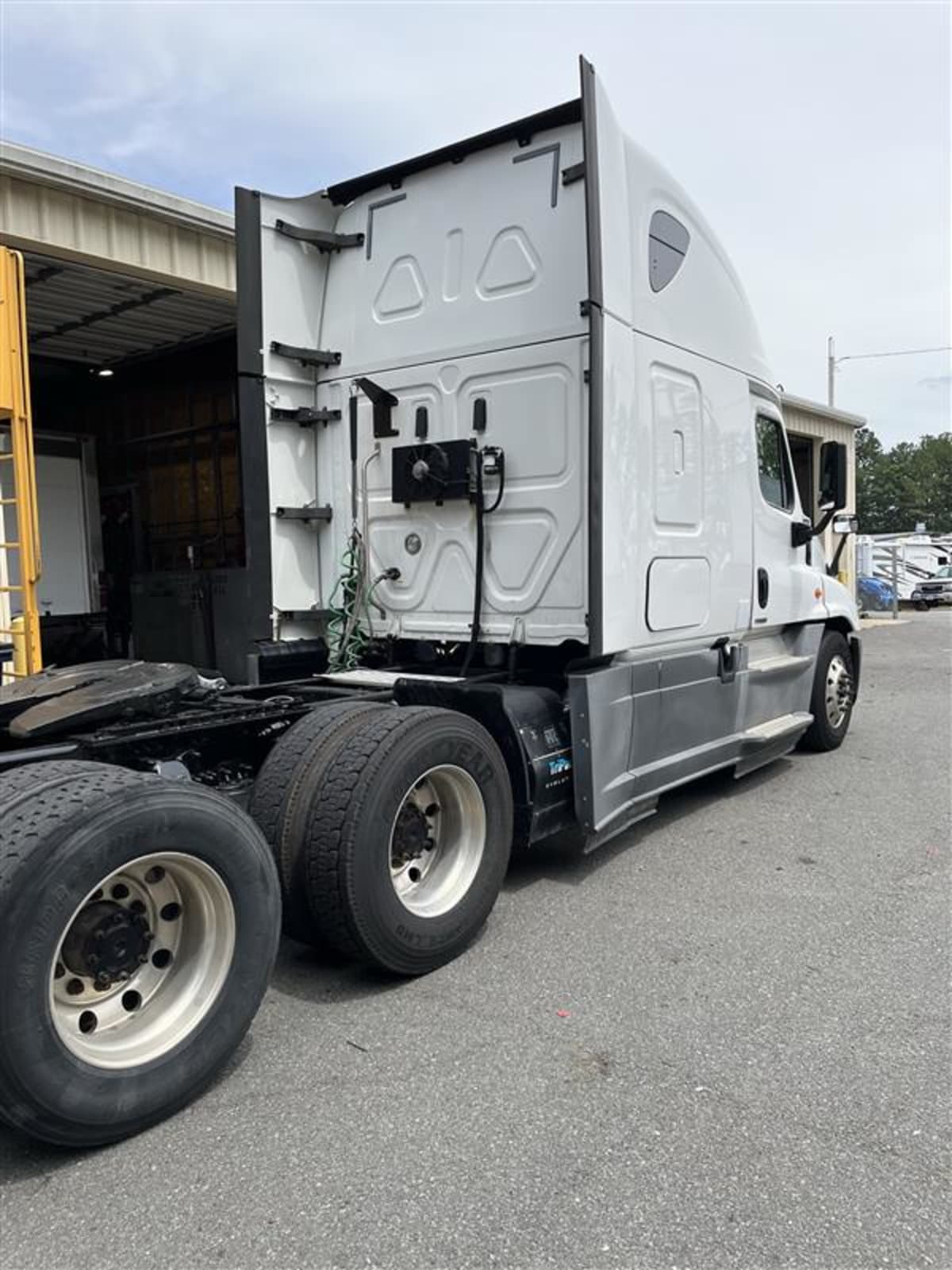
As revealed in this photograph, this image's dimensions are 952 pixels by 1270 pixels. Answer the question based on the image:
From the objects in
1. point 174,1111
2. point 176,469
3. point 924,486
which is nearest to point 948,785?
point 174,1111

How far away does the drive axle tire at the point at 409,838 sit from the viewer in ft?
11.2

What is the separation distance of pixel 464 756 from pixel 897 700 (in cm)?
810

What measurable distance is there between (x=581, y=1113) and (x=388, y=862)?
1.13 m

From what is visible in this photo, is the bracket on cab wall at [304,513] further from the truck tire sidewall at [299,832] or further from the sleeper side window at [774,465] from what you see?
the sleeper side window at [774,465]

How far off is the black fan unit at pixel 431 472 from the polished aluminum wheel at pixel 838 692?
3977 millimetres

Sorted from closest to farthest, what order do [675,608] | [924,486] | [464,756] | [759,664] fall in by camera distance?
[464,756] < [675,608] < [759,664] < [924,486]

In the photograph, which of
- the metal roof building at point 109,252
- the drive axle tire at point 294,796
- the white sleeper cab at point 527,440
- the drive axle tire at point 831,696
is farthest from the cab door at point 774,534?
the metal roof building at point 109,252

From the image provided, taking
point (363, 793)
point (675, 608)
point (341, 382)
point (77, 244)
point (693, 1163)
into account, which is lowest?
point (693, 1163)

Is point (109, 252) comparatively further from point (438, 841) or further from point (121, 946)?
point (121, 946)

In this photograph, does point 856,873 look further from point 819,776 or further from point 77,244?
point 77,244

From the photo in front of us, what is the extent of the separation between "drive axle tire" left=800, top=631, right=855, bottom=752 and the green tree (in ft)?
240

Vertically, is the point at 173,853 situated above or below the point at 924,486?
below

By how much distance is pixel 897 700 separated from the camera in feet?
34.1

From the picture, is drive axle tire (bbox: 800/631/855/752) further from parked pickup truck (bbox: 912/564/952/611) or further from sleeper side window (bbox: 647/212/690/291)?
parked pickup truck (bbox: 912/564/952/611)
